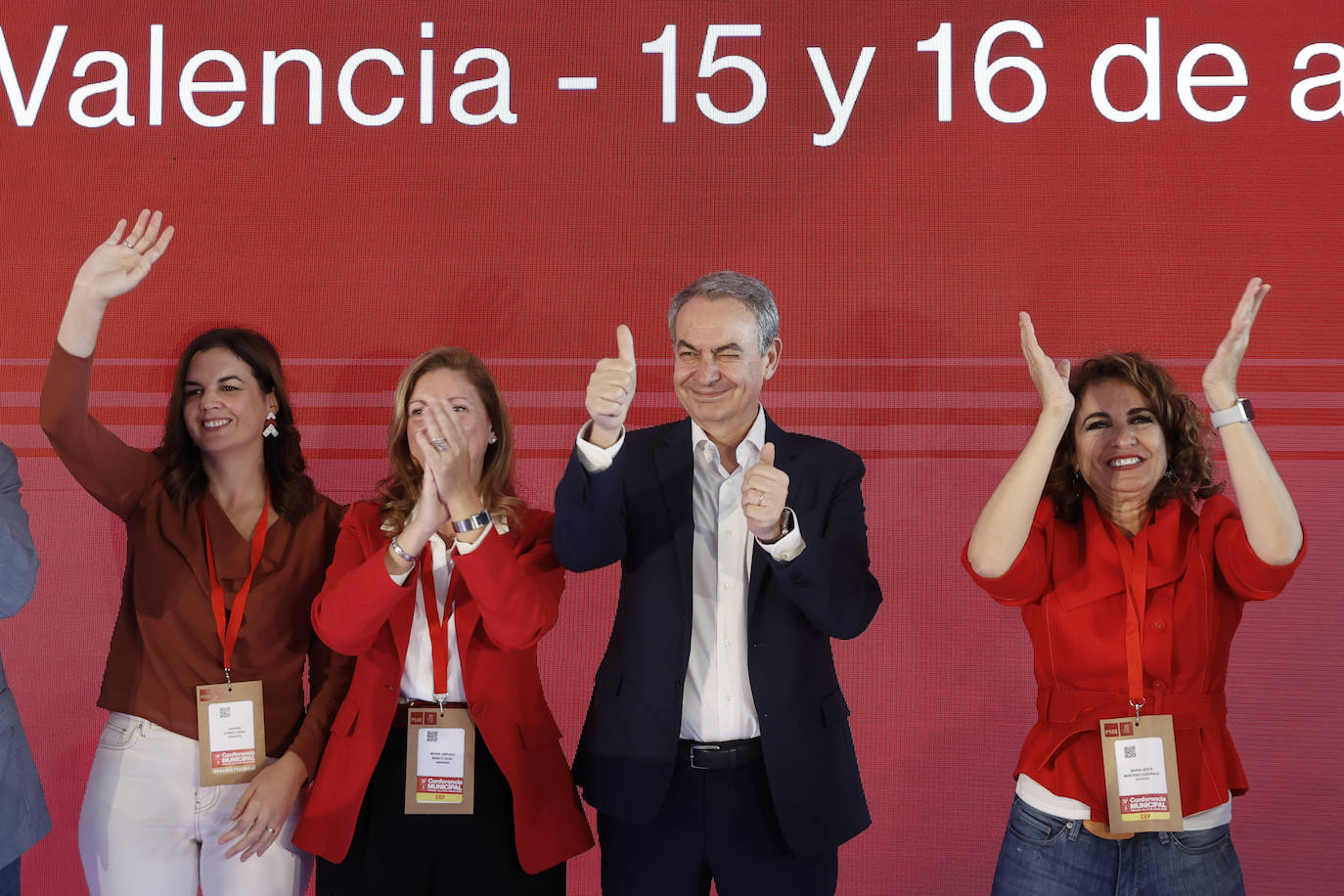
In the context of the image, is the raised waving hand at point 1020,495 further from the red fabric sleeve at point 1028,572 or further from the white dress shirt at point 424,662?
the white dress shirt at point 424,662

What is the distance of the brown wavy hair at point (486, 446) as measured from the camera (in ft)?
8.24

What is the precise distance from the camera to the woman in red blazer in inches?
89.1

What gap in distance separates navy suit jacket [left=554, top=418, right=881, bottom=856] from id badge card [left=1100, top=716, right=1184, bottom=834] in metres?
0.45

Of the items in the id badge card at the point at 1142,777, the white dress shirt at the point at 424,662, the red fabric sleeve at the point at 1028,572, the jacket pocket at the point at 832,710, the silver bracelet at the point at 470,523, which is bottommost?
the id badge card at the point at 1142,777

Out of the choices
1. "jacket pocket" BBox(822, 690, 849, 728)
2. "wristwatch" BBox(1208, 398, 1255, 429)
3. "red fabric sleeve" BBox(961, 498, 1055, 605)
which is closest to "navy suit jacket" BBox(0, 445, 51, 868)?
"jacket pocket" BBox(822, 690, 849, 728)

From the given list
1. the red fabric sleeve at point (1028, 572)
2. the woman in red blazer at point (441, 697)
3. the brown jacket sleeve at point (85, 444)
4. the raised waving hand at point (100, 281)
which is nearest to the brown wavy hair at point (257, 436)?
the brown jacket sleeve at point (85, 444)

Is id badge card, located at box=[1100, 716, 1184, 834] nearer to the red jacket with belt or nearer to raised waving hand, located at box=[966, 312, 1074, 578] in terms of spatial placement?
the red jacket with belt

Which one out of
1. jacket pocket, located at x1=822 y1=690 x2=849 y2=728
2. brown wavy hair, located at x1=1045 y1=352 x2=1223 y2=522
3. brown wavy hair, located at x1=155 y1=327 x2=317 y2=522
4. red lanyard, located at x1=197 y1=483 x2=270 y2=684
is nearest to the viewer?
jacket pocket, located at x1=822 y1=690 x2=849 y2=728

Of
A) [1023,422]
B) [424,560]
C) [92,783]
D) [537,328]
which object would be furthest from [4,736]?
[1023,422]

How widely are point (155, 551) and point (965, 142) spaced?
2.31m

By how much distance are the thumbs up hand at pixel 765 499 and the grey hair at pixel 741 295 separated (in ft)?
1.17

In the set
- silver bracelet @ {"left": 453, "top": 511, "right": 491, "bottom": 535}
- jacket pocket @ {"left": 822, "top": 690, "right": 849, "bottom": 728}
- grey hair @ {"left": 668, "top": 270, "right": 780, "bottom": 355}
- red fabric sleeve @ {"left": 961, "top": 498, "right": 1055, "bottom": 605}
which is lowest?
jacket pocket @ {"left": 822, "top": 690, "right": 849, "bottom": 728}

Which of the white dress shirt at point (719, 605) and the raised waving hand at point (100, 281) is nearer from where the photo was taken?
the white dress shirt at point (719, 605)

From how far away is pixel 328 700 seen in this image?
255cm
